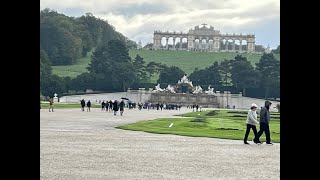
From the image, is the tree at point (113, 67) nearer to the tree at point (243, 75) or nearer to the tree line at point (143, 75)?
the tree line at point (143, 75)

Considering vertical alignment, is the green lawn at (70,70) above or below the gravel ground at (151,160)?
above

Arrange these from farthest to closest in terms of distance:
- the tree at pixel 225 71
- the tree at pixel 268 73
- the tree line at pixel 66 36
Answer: the tree line at pixel 66 36 → the tree at pixel 225 71 → the tree at pixel 268 73

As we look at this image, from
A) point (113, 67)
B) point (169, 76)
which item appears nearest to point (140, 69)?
point (169, 76)

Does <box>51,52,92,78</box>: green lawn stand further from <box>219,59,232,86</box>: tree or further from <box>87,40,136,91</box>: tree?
<box>219,59,232,86</box>: tree

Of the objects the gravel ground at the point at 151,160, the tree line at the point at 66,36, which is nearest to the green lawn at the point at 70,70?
the tree line at the point at 66,36

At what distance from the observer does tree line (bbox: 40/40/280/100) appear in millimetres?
74875

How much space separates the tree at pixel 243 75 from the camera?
76.3m

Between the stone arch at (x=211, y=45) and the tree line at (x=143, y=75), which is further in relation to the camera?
the stone arch at (x=211, y=45)

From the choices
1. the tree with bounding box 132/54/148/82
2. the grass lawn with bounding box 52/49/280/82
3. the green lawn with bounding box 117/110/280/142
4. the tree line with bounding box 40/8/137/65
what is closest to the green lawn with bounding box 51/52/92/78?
the grass lawn with bounding box 52/49/280/82

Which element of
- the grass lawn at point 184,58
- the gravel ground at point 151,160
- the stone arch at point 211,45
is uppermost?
the stone arch at point 211,45
